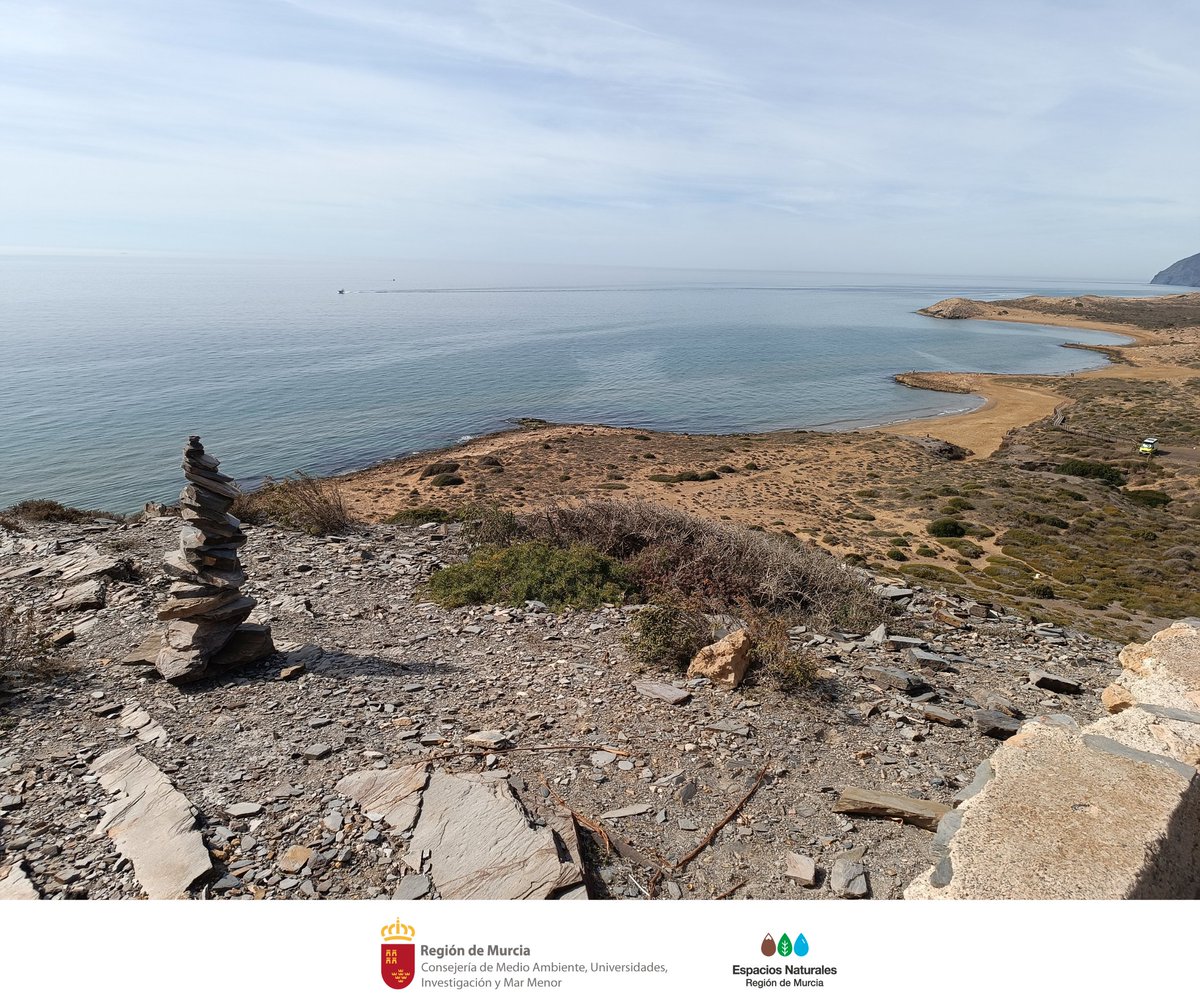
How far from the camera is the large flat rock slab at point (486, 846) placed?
15.7ft

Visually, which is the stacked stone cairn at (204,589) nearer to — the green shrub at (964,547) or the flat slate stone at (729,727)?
the flat slate stone at (729,727)

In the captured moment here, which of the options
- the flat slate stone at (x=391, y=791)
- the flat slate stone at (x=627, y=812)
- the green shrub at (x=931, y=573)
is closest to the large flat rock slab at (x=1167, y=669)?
the flat slate stone at (x=627, y=812)

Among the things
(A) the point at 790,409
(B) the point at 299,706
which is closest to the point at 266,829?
(B) the point at 299,706

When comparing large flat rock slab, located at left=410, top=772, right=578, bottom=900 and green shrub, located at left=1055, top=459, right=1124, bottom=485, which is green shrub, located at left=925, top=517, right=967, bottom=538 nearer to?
green shrub, located at left=1055, top=459, right=1124, bottom=485

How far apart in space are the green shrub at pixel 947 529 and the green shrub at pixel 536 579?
19984mm

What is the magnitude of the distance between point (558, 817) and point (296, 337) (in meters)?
103

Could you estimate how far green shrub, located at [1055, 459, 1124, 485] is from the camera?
34.1 meters

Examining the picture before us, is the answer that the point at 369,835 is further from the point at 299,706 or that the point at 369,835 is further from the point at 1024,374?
the point at 1024,374

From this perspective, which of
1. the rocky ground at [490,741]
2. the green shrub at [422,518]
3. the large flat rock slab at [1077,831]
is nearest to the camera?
the large flat rock slab at [1077,831]

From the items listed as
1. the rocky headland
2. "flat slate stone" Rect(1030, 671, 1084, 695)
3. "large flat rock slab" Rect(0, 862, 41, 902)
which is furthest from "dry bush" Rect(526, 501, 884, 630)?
"large flat rock slab" Rect(0, 862, 41, 902)

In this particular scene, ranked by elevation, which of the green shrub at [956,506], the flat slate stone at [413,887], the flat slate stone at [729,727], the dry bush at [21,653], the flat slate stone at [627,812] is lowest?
the green shrub at [956,506]

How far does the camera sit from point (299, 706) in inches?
293
